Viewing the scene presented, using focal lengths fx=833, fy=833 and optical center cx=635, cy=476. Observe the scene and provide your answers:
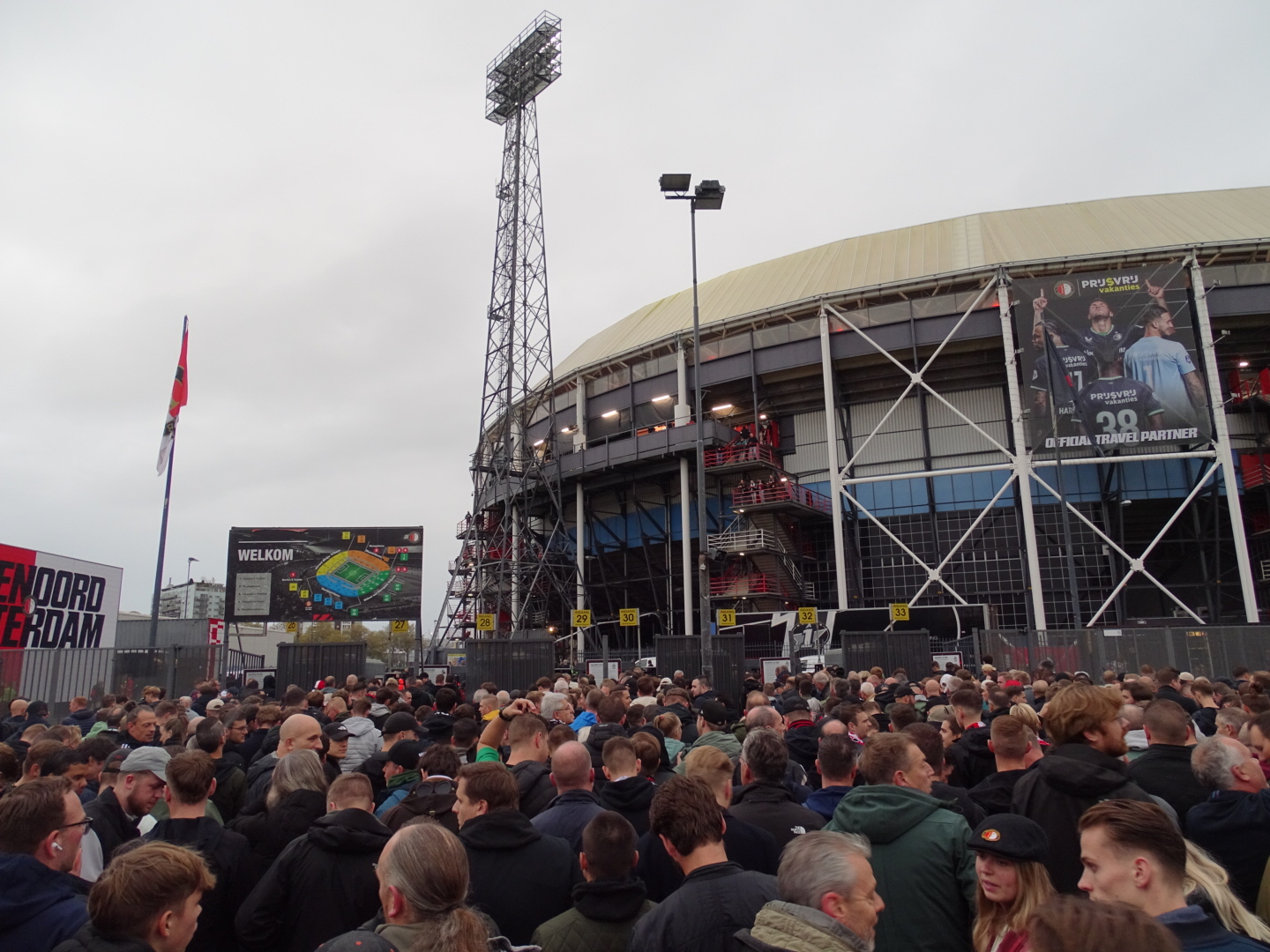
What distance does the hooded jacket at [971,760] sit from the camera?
261 inches

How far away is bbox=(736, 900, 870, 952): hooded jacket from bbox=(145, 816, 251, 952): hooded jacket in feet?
10.3

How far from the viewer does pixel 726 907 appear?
3.26 m

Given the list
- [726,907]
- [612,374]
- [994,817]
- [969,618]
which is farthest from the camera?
[612,374]

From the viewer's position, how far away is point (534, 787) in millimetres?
5734

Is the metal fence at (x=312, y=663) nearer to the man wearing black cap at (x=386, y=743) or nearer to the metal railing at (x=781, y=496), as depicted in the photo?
the man wearing black cap at (x=386, y=743)

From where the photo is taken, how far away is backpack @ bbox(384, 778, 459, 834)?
4.78 meters

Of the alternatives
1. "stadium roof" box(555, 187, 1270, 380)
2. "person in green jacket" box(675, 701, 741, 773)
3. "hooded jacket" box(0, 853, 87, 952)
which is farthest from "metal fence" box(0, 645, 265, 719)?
"stadium roof" box(555, 187, 1270, 380)

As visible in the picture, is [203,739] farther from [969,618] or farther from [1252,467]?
[1252,467]

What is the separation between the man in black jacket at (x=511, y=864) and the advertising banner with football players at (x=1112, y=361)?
32358 millimetres

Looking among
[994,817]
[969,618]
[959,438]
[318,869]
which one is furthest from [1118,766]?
[959,438]

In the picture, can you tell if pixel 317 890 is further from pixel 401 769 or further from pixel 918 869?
pixel 918 869

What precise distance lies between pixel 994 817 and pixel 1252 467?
134 feet

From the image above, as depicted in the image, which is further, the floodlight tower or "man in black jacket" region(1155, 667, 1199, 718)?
the floodlight tower

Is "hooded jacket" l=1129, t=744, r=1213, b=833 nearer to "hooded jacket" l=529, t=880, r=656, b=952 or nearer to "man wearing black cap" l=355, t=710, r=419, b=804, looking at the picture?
"hooded jacket" l=529, t=880, r=656, b=952
